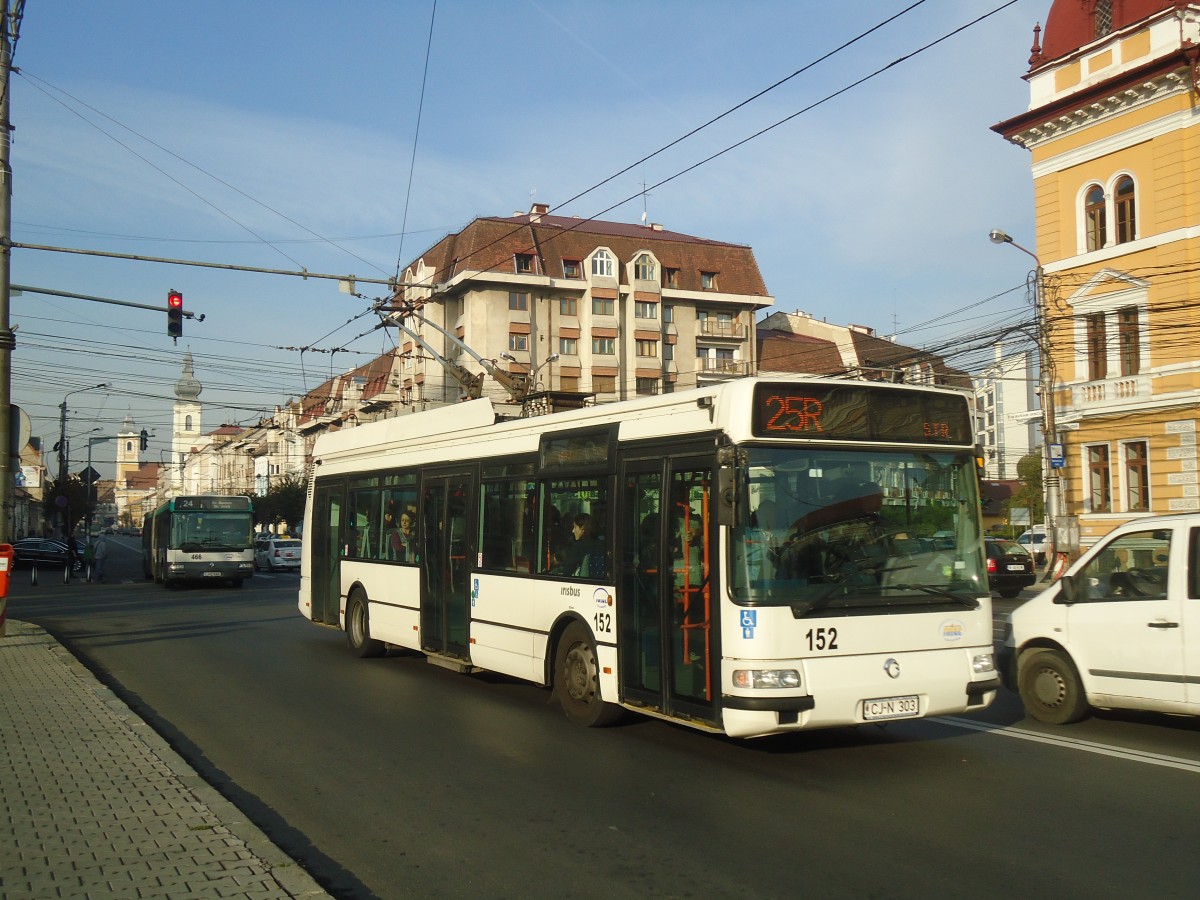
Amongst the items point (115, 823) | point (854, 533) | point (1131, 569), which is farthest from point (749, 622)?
point (115, 823)

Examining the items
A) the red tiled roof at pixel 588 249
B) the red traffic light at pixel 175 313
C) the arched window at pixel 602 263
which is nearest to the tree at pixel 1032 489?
the red tiled roof at pixel 588 249

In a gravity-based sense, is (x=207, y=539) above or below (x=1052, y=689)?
above

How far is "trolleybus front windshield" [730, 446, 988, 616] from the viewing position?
7574mm

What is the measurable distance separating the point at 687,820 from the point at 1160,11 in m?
30.4

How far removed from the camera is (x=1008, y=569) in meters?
28.6

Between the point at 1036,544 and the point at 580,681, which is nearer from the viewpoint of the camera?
the point at 580,681

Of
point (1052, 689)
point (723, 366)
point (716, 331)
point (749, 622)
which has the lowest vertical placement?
point (1052, 689)

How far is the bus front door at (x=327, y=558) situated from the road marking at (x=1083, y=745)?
9091 mm

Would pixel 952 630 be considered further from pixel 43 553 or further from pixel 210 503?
pixel 43 553

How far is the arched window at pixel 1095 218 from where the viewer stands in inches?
1252

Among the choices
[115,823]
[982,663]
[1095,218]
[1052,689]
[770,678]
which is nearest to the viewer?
[115,823]

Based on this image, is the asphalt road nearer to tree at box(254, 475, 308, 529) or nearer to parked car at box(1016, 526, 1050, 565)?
parked car at box(1016, 526, 1050, 565)

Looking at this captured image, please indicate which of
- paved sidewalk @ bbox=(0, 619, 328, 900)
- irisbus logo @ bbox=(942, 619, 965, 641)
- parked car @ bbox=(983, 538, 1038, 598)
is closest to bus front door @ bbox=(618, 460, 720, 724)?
irisbus logo @ bbox=(942, 619, 965, 641)

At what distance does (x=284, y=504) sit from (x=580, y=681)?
75654mm
